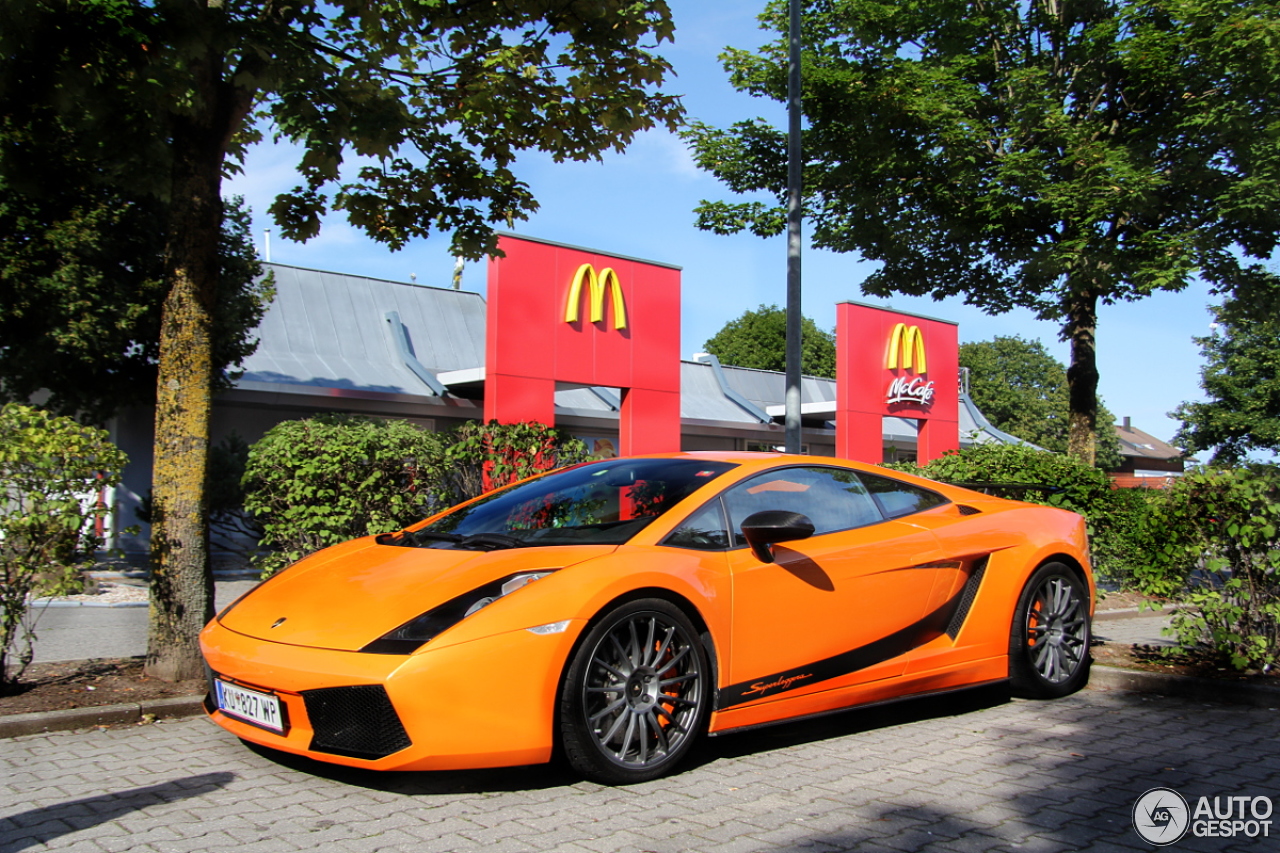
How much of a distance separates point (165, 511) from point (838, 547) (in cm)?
404

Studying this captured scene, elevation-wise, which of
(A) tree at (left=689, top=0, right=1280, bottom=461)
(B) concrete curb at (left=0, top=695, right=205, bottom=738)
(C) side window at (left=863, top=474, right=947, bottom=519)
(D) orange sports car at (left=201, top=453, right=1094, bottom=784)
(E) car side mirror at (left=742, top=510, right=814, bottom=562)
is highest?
(A) tree at (left=689, top=0, right=1280, bottom=461)

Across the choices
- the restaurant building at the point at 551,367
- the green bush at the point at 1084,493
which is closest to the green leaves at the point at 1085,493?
the green bush at the point at 1084,493

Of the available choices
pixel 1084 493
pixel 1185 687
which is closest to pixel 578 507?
pixel 1185 687

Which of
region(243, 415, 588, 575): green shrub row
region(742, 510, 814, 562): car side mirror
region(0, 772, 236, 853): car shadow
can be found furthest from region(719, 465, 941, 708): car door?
region(243, 415, 588, 575): green shrub row

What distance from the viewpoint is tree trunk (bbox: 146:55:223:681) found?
19.1ft

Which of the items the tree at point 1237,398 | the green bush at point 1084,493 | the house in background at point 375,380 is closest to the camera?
the green bush at point 1084,493

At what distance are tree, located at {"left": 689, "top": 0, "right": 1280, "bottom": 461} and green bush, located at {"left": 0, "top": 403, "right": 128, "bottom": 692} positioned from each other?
1406 cm

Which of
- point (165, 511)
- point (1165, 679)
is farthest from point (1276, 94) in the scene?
point (165, 511)

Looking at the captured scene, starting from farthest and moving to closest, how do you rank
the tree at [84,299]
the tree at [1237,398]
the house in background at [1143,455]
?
the house in background at [1143,455]
the tree at [1237,398]
the tree at [84,299]

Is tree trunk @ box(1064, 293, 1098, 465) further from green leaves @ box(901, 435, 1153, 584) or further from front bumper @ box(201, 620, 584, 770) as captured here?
front bumper @ box(201, 620, 584, 770)

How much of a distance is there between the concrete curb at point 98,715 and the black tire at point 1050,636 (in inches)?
171

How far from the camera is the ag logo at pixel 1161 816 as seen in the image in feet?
11.2

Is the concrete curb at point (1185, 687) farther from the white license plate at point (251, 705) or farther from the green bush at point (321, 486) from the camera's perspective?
the green bush at point (321, 486)

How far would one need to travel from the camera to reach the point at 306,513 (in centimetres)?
789
